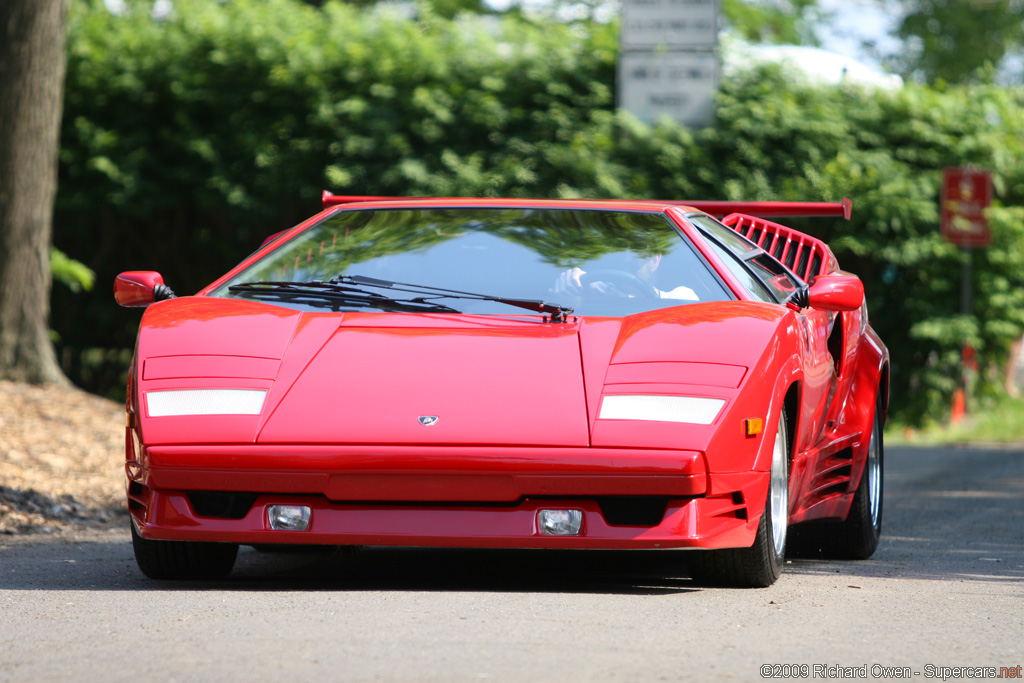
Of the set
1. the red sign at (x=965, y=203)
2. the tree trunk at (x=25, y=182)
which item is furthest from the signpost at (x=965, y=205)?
the tree trunk at (x=25, y=182)

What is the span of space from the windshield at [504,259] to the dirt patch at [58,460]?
226 cm

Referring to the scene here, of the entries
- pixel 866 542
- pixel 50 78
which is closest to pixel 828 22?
pixel 50 78

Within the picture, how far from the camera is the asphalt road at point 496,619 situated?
349cm

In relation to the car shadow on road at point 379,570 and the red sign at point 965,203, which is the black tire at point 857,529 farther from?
the red sign at point 965,203

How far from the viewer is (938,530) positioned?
7.15m

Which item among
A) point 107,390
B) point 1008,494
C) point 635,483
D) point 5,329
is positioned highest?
point 635,483

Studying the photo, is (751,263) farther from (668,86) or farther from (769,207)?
(668,86)

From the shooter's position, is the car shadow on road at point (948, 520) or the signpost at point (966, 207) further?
the signpost at point (966, 207)

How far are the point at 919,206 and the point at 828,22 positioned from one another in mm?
25761

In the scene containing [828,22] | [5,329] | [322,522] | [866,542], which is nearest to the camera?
[322,522]

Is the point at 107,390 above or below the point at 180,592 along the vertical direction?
below

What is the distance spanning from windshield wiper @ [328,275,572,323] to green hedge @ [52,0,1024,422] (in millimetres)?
7820

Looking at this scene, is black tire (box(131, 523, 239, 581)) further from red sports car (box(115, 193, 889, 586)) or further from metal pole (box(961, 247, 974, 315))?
metal pole (box(961, 247, 974, 315))

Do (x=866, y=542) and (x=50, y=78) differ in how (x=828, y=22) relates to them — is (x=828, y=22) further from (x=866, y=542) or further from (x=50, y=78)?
(x=866, y=542)
